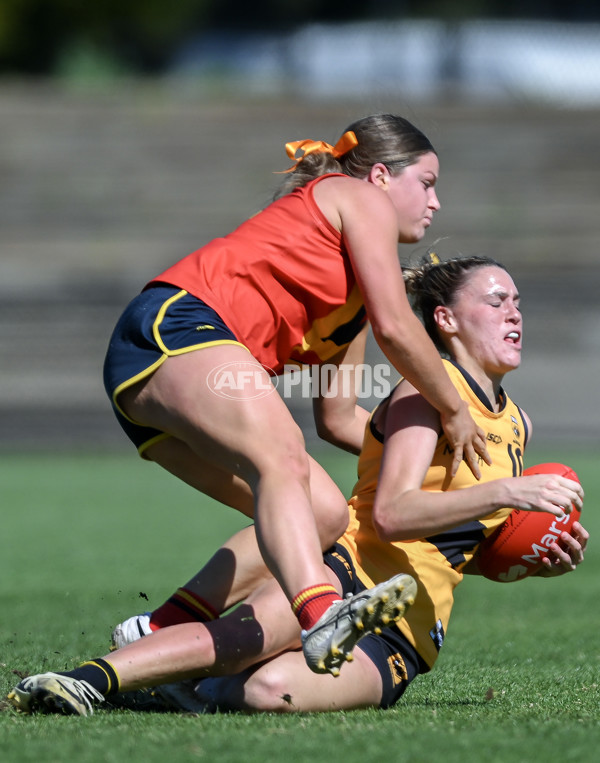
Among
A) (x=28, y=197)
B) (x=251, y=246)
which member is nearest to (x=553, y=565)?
(x=251, y=246)

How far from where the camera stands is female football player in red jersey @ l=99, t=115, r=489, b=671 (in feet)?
9.34

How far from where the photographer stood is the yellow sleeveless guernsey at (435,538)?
3127mm

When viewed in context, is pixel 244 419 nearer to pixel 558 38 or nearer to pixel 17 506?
pixel 17 506

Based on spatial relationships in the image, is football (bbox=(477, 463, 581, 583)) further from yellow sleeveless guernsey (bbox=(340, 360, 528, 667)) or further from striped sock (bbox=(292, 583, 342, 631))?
striped sock (bbox=(292, 583, 342, 631))

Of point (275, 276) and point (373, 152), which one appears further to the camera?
point (373, 152)

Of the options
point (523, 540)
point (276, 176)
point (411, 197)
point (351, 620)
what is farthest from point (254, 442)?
point (276, 176)

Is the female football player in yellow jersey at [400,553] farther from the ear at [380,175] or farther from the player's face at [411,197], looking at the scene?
the ear at [380,175]

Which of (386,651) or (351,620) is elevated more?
(351,620)

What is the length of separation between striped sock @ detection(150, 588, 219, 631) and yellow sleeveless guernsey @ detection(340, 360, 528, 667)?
1.47 ft

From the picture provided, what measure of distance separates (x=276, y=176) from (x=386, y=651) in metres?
13.2

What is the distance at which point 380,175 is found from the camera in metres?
3.41

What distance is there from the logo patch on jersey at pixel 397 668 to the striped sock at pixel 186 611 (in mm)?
554

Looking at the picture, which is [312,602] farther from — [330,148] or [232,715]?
[330,148]

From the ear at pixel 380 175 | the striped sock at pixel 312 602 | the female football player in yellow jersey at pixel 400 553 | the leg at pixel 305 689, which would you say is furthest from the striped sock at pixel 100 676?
the ear at pixel 380 175
